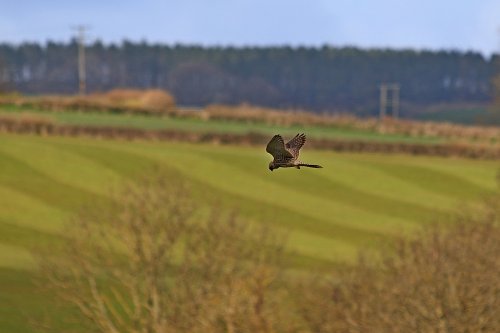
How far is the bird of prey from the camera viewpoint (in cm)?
2062

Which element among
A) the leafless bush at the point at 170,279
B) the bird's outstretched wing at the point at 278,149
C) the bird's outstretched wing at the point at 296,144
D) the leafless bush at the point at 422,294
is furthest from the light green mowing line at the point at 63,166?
the bird's outstretched wing at the point at 278,149

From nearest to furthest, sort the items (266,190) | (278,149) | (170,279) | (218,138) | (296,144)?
(278,149), (296,144), (170,279), (266,190), (218,138)

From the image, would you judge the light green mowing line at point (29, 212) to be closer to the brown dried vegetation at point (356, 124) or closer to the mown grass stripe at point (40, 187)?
the mown grass stripe at point (40, 187)

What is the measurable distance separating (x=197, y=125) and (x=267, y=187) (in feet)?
105

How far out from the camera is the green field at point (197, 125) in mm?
137125

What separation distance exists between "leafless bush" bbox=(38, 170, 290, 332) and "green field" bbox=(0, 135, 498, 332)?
1129 centimetres

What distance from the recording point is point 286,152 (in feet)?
68.2

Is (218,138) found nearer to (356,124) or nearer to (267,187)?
(267,187)

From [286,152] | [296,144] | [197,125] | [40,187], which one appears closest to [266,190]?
[40,187]

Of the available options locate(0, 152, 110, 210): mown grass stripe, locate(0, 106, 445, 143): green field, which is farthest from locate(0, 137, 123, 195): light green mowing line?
locate(0, 106, 445, 143): green field

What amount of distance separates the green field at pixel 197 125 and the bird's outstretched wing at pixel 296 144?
112 m

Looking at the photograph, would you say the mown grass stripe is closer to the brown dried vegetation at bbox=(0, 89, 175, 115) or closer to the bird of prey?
the brown dried vegetation at bbox=(0, 89, 175, 115)

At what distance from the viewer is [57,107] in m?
151

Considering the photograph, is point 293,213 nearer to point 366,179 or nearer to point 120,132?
point 366,179
